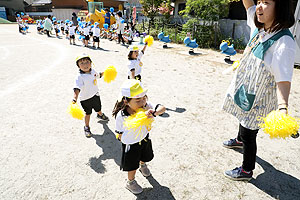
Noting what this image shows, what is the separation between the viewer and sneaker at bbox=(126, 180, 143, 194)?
8.15 feet

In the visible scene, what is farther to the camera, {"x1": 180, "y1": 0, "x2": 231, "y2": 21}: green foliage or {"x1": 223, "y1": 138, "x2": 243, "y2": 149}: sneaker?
{"x1": 180, "y1": 0, "x2": 231, "y2": 21}: green foliage

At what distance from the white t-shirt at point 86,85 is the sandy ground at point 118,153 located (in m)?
0.75

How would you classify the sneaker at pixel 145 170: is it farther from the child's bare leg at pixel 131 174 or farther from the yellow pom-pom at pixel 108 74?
the yellow pom-pom at pixel 108 74

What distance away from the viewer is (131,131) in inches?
84.3

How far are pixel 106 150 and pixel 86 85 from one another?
1138 millimetres

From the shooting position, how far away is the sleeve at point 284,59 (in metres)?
1.74

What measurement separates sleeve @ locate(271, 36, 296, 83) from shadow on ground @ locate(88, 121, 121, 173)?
92.1 inches

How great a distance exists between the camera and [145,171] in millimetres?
2736

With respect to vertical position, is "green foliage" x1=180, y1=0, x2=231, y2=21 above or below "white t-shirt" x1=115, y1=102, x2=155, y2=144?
above

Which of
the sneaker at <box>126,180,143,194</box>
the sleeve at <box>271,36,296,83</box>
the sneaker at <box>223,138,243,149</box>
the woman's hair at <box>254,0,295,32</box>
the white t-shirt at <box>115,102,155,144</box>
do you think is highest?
the woman's hair at <box>254,0,295,32</box>

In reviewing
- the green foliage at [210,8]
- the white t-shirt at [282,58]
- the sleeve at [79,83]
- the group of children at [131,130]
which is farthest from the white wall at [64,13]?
the white t-shirt at [282,58]

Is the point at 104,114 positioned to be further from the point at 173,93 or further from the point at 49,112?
the point at 173,93

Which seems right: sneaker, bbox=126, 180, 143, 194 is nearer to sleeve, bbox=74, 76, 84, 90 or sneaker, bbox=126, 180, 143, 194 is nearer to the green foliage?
sleeve, bbox=74, 76, 84, 90

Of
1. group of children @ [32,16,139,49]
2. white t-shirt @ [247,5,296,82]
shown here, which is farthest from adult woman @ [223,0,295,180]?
group of children @ [32,16,139,49]
